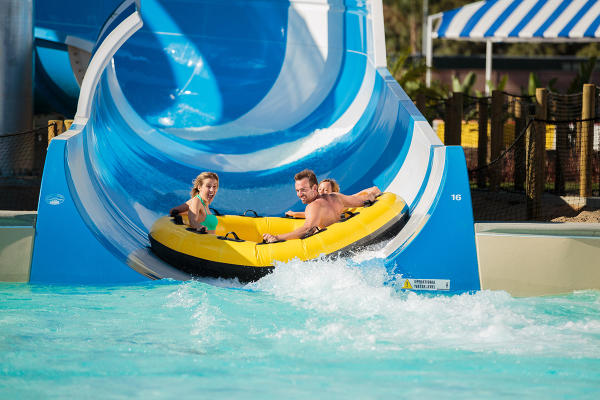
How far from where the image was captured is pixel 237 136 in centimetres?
661

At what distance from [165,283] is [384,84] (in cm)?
278

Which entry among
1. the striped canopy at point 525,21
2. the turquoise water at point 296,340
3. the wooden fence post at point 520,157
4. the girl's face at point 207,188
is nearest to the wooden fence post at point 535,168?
the wooden fence post at point 520,157

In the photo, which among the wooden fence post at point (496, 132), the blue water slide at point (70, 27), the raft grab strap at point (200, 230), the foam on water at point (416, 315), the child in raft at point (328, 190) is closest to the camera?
the foam on water at point (416, 315)

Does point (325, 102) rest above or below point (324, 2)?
below

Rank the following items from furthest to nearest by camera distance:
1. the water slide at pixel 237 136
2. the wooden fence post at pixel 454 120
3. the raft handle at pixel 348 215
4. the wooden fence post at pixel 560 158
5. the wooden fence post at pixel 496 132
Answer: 1. the wooden fence post at pixel 454 120
2. the wooden fence post at pixel 496 132
3. the wooden fence post at pixel 560 158
4. the raft handle at pixel 348 215
5. the water slide at pixel 237 136

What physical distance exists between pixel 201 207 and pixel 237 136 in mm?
2020

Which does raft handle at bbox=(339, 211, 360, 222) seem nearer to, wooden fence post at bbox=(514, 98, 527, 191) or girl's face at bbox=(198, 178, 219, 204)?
girl's face at bbox=(198, 178, 219, 204)

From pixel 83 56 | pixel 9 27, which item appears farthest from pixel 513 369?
pixel 83 56

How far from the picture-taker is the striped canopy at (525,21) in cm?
1105

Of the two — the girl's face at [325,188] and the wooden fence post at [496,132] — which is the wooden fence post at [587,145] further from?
the girl's face at [325,188]

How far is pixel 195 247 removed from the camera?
4168 millimetres

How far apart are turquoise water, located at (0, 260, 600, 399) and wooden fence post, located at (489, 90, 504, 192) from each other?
11.4 feet

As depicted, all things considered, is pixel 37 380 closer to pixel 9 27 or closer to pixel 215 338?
pixel 215 338

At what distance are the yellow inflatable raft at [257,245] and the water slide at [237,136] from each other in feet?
0.32
